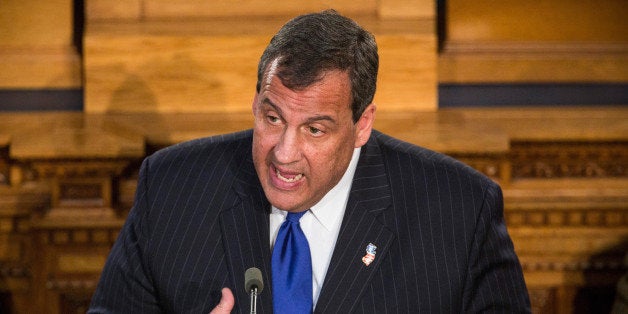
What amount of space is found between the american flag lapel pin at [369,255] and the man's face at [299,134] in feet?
0.65

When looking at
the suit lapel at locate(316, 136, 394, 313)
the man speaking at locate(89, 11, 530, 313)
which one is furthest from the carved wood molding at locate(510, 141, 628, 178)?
the suit lapel at locate(316, 136, 394, 313)

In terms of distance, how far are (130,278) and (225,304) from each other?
1.20ft

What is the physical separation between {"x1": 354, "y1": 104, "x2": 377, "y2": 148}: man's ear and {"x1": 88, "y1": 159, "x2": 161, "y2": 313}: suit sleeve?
53cm

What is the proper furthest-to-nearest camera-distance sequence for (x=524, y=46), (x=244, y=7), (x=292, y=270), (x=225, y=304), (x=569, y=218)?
(x=524, y=46), (x=244, y=7), (x=569, y=218), (x=292, y=270), (x=225, y=304)

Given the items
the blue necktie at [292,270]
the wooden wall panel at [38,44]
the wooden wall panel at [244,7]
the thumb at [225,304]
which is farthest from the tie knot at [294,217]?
the wooden wall panel at [38,44]

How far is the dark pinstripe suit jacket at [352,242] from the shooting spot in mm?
2111

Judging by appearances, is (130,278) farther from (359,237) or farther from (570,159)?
(570,159)

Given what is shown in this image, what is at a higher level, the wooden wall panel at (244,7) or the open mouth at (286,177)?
the wooden wall panel at (244,7)

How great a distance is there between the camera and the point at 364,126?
82.8 inches

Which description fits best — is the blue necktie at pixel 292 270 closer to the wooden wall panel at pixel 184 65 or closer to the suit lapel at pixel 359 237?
the suit lapel at pixel 359 237

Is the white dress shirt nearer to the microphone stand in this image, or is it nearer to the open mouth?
the open mouth

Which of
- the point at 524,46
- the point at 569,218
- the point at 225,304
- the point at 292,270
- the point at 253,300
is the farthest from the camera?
the point at 524,46

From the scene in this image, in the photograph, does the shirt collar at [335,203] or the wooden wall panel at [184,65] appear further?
the wooden wall panel at [184,65]

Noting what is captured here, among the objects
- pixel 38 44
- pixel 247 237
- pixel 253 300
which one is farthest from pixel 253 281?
pixel 38 44
